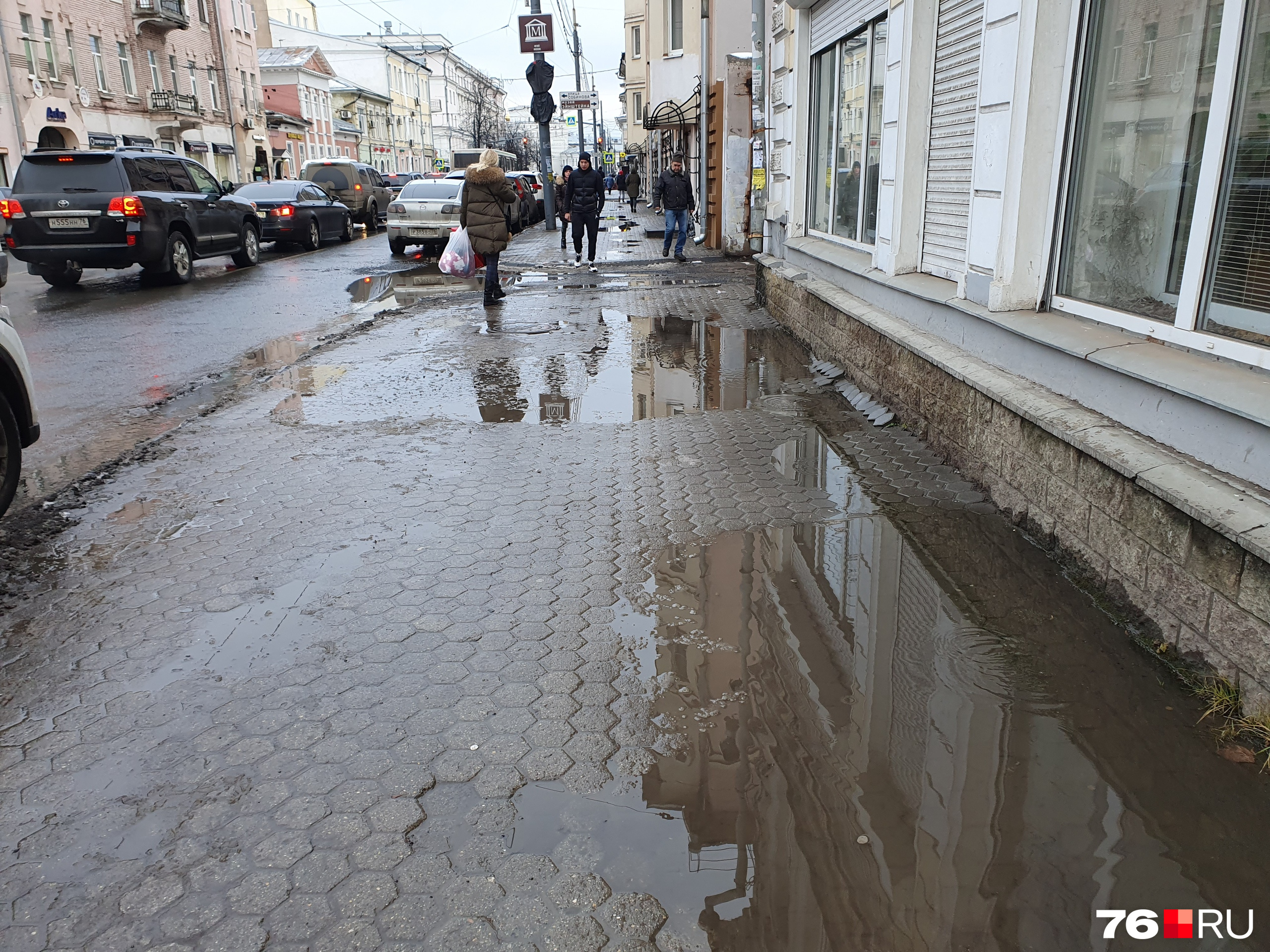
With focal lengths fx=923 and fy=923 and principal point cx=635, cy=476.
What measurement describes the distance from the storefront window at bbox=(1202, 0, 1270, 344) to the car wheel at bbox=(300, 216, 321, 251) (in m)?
20.3

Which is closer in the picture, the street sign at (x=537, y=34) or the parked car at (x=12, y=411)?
the parked car at (x=12, y=411)

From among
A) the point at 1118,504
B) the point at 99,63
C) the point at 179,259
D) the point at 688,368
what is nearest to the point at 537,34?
the point at 179,259

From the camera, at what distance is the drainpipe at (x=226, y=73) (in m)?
46.3

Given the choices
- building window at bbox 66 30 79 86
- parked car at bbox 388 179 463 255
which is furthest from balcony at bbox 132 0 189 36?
parked car at bbox 388 179 463 255

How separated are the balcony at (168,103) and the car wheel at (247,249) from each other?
93.1 feet

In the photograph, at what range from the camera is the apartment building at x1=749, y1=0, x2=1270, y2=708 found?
3.20 m

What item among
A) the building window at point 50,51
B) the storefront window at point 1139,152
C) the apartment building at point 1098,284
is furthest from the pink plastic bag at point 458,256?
the building window at point 50,51

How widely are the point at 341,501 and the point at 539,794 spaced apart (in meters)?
2.84

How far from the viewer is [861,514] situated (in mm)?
4746

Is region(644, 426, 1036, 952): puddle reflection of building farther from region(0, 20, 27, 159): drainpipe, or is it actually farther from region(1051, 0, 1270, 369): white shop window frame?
region(0, 20, 27, 159): drainpipe

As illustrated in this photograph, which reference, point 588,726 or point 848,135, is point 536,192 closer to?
point 848,135

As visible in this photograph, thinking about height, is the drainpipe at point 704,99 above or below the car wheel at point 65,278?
above

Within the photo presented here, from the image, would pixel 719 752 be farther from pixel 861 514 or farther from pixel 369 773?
pixel 861 514

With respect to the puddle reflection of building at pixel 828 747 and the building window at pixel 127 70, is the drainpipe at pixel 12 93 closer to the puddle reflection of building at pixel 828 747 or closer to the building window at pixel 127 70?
the building window at pixel 127 70
